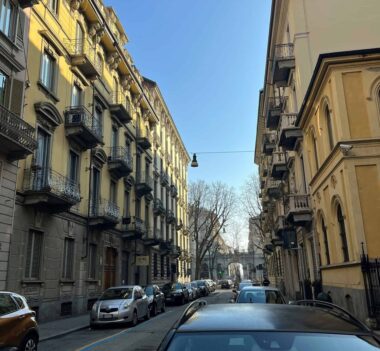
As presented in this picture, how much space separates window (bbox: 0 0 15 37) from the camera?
16.4m

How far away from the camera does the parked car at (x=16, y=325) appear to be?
8.29 metres

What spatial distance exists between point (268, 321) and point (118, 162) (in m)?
25.3

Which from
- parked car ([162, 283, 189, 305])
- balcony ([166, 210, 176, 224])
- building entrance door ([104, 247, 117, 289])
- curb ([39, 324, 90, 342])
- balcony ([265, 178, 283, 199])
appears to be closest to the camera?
curb ([39, 324, 90, 342])

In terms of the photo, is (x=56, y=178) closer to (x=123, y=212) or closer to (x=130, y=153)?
(x=123, y=212)

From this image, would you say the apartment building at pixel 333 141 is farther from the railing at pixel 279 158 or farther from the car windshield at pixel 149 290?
the car windshield at pixel 149 290

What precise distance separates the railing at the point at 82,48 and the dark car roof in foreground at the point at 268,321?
21.3 meters

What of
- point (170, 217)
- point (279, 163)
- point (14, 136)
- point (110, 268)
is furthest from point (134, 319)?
point (170, 217)

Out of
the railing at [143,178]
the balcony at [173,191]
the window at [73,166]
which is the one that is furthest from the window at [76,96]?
the balcony at [173,191]

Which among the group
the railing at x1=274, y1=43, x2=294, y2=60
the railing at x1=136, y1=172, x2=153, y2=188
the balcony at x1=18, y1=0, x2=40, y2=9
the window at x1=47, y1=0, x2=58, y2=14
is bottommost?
the railing at x1=136, y1=172, x2=153, y2=188

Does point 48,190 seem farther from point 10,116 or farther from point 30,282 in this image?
point 30,282

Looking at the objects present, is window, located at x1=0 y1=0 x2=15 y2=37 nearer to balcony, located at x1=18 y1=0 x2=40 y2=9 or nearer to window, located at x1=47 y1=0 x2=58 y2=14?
balcony, located at x1=18 y1=0 x2=40 y2=9

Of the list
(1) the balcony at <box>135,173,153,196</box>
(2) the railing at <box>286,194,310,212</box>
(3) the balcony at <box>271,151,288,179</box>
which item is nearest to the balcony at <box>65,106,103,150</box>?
(1) the balcony at <box>135,173,153,196</box>

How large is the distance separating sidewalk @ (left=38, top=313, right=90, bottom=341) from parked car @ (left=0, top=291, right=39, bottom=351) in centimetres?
449

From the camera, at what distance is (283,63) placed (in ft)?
77.9
